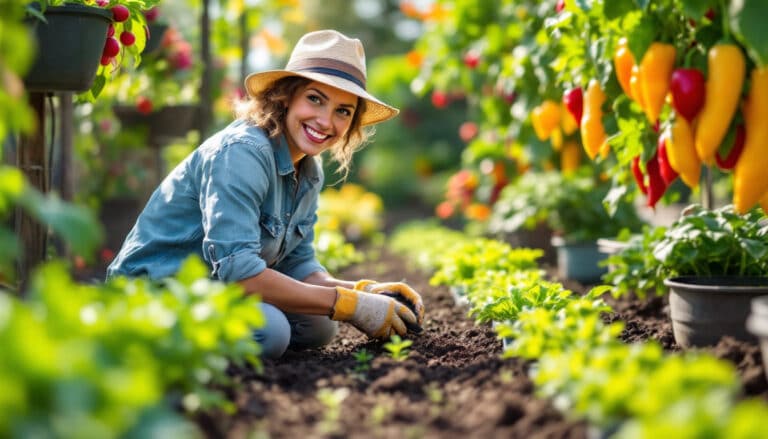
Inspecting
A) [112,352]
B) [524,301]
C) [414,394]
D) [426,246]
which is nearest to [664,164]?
[524,301]

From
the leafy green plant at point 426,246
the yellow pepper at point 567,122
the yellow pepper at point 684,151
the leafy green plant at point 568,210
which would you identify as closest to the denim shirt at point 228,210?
the yellow pepper at point 684,151

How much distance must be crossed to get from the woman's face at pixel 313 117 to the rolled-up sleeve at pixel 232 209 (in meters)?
0.24

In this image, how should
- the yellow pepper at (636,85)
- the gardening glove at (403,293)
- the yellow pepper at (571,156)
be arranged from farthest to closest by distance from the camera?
1. the yellow pepper at (571,156)
2. the gardening glove at (403,293)
3. the yellow pepper at (636,85)

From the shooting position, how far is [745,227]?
2.68 meters

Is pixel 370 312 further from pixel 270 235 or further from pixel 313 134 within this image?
pixel 313 134

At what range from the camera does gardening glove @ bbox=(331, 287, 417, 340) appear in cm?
265

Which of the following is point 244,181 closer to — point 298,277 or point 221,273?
point 221,273

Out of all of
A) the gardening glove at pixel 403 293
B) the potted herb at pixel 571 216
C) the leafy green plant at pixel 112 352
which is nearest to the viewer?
the leafy green plant at pixel 112 352

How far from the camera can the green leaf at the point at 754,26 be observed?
1.81 metres

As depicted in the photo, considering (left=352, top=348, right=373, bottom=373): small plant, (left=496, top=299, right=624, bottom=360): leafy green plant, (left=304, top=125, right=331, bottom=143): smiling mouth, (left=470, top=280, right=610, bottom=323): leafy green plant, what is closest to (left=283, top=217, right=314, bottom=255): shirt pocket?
(left=304, top=125, right=331, bottom=143): smiling mouth

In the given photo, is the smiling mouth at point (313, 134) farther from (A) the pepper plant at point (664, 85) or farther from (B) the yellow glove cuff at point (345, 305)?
(A) the pepper plant at point (664, 85)

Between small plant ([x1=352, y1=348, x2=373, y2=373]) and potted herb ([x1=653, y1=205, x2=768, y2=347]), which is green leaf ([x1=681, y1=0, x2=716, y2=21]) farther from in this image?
small plant ([x1=352, y1=348, x2=373, y2=373])

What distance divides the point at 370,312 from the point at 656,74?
1171 mm

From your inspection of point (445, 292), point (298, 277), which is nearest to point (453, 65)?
point (445, 292)
